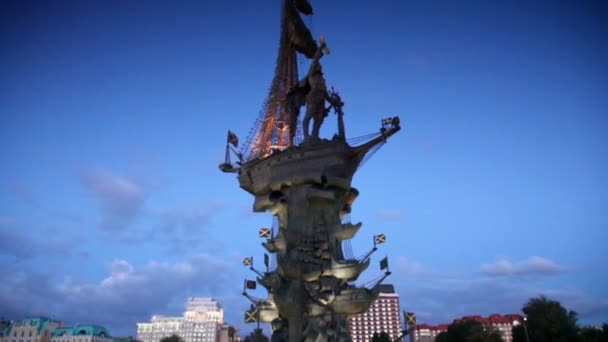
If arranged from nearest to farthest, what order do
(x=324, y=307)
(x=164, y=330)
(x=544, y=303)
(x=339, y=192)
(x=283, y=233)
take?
(x=324, y=307)
(x=283, y=233)
(x=339, y=192)
(x=544, y=303)
(x=164, y=330)

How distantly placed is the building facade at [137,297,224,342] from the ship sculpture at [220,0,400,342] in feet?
397

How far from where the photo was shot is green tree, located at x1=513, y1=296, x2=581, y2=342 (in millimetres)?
49000

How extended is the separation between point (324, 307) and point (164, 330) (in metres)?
136

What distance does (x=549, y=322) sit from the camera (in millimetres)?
51188

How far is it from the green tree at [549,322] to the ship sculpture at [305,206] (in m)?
33.4

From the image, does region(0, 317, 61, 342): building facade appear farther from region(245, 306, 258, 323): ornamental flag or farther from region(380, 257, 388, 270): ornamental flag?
region(380, 257, 388, 270): ornamental flag

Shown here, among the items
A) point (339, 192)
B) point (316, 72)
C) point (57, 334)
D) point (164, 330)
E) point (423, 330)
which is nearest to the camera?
point (339, 192)

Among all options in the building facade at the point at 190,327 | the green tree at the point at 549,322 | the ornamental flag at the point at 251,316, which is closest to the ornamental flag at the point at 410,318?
the ornamental flag at the point at 251,316

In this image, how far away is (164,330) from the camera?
142250mm

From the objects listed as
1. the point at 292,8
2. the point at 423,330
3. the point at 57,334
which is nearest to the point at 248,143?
the point at 292,8

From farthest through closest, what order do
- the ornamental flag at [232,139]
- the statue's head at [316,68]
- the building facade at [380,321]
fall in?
1. the building facade at [380,321]
2. the ornamental flag at [232,139]
3. the statue's head at [316,68]

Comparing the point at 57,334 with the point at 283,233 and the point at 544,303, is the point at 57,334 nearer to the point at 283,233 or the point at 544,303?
the point at 283,233

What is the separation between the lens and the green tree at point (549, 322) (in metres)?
49.0

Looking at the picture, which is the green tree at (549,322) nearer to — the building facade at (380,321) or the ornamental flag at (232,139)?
the ornamental flag at (232,139)
